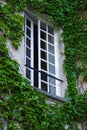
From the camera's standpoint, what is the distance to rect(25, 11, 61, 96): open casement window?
437 inches

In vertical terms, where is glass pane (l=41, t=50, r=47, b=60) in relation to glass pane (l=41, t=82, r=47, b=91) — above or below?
above

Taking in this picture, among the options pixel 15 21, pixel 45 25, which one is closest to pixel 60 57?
pixel 45 25

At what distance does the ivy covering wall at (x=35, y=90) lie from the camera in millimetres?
9633

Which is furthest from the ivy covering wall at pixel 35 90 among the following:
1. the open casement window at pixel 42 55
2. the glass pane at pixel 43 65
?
the glass pane at pixel 43 65

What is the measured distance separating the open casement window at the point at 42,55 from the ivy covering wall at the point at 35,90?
289mm

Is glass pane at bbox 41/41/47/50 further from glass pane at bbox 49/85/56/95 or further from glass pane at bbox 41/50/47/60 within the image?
glass pane at bbox 49/85/56/95

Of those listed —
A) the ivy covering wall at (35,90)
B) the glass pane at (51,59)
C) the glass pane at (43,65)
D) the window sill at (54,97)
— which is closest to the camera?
the ivy covering wall at (35,90)

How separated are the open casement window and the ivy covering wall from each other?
0.29 m

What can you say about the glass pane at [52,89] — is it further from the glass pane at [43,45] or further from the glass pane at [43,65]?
the glass pane at [43,45]

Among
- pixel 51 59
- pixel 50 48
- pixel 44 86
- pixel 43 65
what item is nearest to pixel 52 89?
pixel 44 86

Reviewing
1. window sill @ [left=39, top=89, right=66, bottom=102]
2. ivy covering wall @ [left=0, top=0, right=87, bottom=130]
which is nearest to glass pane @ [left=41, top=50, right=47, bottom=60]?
ivy covering wall @ [left=0, top=0, right=87, bottom=130]

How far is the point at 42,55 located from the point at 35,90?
166 cm

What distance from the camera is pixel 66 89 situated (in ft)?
36.7

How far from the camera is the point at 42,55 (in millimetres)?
11609
